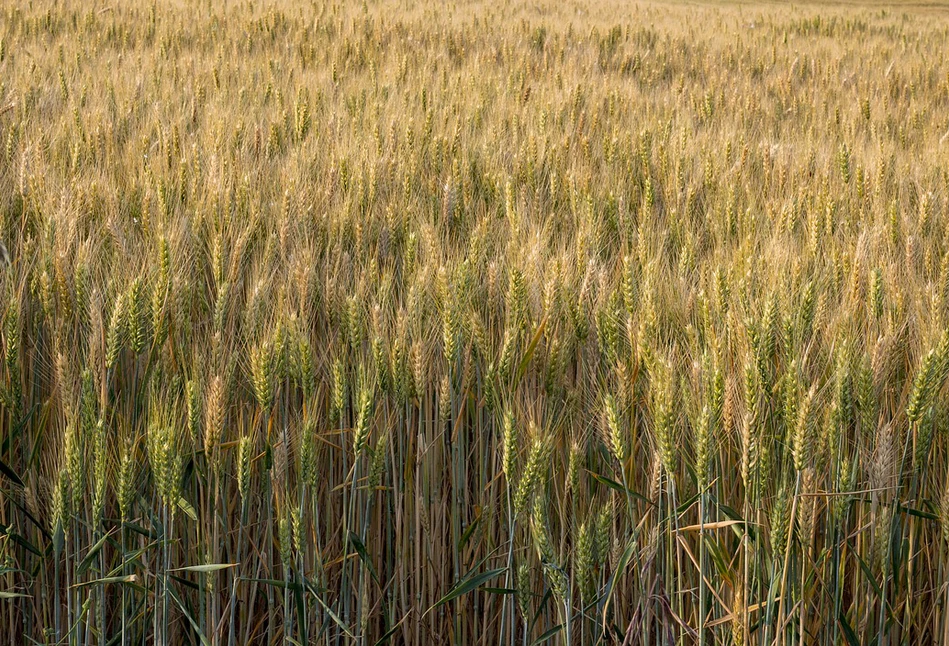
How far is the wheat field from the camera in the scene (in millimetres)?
1136

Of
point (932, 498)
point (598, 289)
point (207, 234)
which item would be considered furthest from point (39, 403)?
point (932, 498)

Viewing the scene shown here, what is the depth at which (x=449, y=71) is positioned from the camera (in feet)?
13.7

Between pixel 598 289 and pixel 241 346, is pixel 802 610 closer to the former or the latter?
pixel 598 289

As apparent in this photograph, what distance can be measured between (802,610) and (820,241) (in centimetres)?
107

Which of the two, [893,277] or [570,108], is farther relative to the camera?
[570,108]

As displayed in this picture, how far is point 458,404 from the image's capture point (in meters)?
1.43

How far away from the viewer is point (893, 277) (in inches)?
60.1

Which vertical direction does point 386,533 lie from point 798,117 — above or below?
below

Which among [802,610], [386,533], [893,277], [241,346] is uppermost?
[893,277]

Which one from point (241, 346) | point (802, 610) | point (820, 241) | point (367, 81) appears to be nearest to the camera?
point (802, 610)

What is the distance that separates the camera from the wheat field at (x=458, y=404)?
1136 millimetres

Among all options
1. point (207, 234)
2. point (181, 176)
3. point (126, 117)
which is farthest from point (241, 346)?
point (126, 117)

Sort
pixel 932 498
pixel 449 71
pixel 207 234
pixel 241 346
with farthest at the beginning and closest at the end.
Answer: pixel 449 71
pixel 207 234
pixel 241 346
pixel 932 498

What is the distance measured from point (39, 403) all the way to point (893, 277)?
1.50 meters
